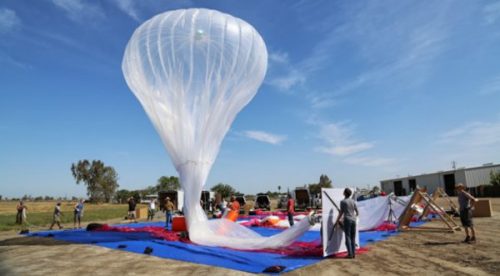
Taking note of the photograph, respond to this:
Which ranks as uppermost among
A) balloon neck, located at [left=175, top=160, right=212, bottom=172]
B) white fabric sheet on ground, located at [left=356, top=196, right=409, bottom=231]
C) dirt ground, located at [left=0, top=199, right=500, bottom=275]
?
balloon neck, located at [left=175, top=160, right=212, bottom=172]

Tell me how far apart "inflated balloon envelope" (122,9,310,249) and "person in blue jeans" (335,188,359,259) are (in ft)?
5.81

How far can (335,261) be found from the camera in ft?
24.3

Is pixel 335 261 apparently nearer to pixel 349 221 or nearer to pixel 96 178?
pixel 349 221

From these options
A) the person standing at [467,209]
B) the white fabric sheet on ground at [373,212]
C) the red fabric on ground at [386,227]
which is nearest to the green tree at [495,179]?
the white fabric sheet on ground at [373,212]

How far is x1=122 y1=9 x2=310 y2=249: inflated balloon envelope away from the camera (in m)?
9.05

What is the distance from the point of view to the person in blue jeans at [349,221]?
7656mm

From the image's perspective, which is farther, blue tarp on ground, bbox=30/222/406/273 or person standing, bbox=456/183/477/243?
person standing, bbox=456/183/477/243

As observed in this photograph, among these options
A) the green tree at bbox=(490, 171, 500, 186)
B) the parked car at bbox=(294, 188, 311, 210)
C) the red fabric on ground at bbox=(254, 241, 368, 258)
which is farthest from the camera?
the green tree at bbox=(490, 171, 500, 186)

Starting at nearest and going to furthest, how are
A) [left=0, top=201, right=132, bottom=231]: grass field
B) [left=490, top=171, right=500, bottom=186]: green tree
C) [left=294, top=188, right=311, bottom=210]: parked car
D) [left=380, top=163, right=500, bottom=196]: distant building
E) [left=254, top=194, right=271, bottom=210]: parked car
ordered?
[left=0, top=201, right=132, bottom=231]: grass field → [left=294, top=188, right=311, bottom=210]: parked car → [left=254, top=194, right=271, bottom=210]: parked car → [left=490, top=171, right=500, bottom=186]: green tree → [left=380, top=163, right=500, bottom=196]: distant building

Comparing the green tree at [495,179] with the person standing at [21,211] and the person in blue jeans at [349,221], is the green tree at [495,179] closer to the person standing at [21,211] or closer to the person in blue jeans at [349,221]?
the person in blue jeans at [349,221]

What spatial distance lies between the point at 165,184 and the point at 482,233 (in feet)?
278

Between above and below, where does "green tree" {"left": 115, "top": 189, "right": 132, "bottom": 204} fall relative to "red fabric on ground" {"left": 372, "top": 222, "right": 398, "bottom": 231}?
above

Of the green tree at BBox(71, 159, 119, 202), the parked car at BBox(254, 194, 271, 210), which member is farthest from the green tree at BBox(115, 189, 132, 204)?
the parked car at BBox(254, 194, 271, 210)

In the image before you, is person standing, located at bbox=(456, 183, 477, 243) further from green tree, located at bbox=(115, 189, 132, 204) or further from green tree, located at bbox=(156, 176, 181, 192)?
green tree, located at bbox=(115, 189, 132, 204)
